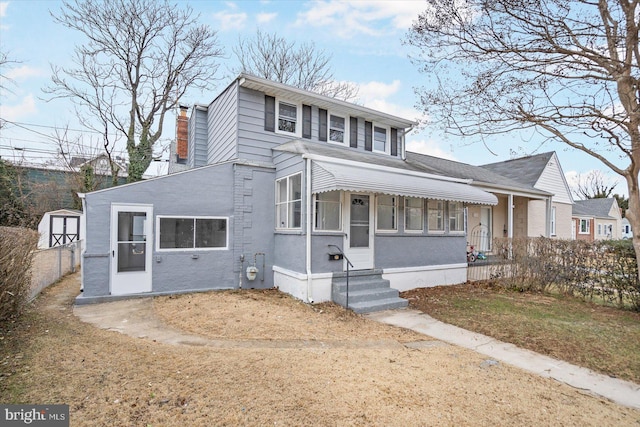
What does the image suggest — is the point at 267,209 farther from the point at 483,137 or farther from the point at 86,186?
the point at 86,186

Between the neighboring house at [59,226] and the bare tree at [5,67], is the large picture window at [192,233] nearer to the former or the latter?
the bare tree at [5,67]

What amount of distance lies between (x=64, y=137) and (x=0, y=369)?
22688mm

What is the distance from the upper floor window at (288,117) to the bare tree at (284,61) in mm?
12789

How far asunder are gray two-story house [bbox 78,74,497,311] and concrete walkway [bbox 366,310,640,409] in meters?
1.22

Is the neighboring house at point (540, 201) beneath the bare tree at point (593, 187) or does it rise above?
beneath

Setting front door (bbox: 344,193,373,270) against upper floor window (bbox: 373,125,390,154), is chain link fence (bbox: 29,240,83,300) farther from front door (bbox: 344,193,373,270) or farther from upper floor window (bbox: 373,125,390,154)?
upper floor window (bbox: 373,125,390,154)

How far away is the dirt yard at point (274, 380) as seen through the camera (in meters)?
→ 3.16

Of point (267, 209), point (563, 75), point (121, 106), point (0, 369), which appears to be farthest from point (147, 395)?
point (121, 106)

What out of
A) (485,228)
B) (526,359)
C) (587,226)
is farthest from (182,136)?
(587,226)

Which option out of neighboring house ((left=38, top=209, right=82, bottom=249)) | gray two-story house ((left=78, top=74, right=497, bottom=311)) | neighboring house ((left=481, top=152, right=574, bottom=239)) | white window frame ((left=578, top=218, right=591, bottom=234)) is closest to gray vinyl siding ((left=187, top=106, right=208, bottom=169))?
gray two-story house ((left=78, top=74, right=497, bottom=311))

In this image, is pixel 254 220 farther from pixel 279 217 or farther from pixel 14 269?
pixel 14 269

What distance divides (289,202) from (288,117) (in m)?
3.16

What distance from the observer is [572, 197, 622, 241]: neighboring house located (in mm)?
31650

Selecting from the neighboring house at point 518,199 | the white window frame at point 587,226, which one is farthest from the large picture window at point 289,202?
the white window frame at point 587,226
